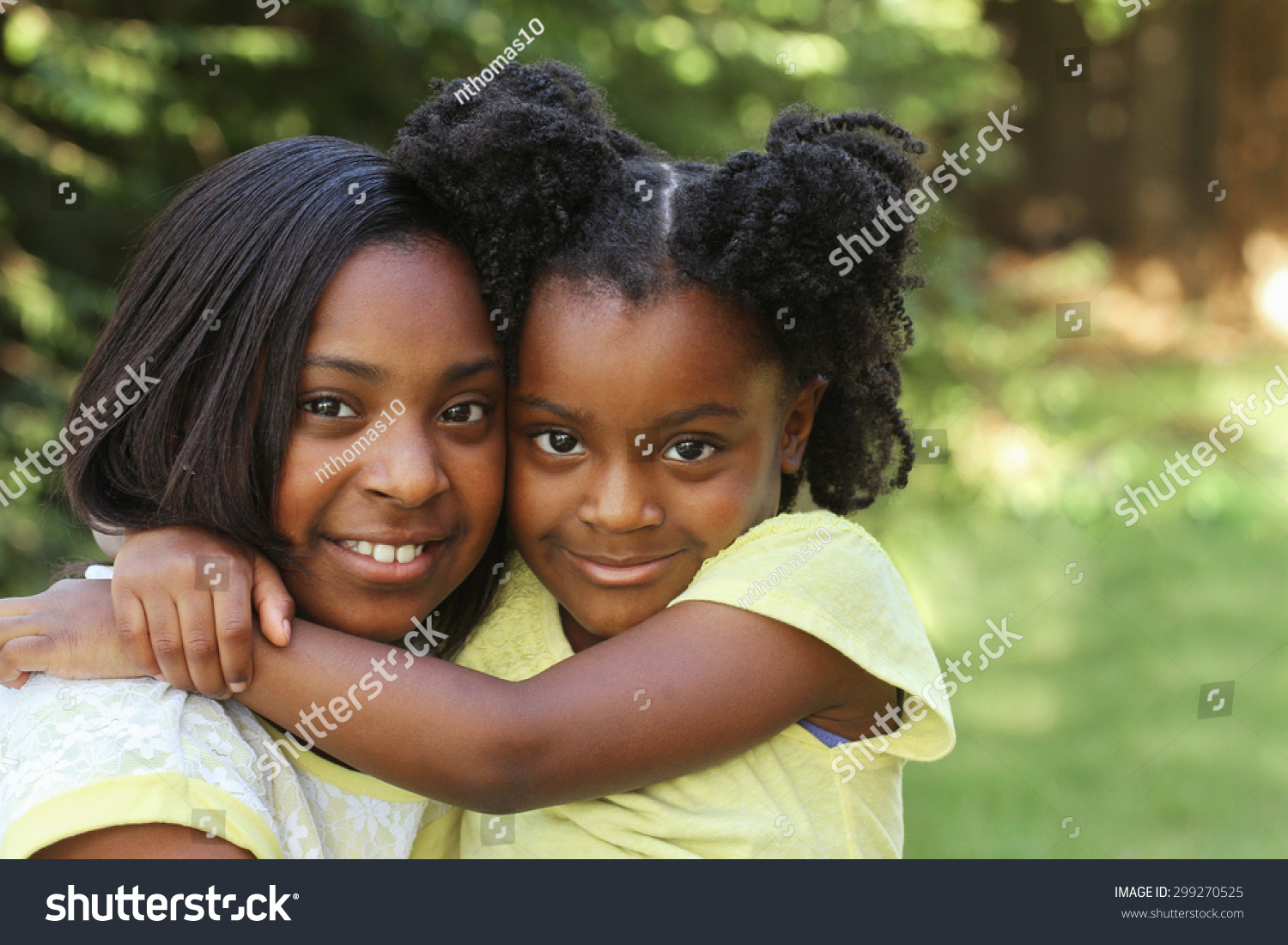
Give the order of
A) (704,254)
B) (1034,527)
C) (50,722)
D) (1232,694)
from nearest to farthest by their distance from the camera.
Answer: (50,722), (704,254), (1232,694), (1034,527)

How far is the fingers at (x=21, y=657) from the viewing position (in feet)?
5.23

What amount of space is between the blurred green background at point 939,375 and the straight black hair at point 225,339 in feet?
3.78

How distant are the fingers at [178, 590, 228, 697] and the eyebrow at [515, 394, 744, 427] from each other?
1.89 feet

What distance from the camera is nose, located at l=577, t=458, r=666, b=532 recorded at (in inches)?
72.4

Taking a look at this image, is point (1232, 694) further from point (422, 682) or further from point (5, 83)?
point (5, 83)

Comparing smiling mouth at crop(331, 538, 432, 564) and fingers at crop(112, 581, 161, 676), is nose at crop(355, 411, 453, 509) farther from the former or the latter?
fingers at crop(112, 581, 161, 676)

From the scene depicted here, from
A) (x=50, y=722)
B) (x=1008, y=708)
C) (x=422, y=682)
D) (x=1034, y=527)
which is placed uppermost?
(x=1034, y=527)

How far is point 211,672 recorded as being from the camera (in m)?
1.60


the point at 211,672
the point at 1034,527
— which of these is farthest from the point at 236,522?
the point at 1034,527

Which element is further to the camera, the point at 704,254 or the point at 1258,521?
the point at 1258,521

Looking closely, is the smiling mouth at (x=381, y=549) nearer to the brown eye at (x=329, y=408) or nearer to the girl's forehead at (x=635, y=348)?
the brown eye at (x=329, y=408)

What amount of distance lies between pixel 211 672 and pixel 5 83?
3.14 metres

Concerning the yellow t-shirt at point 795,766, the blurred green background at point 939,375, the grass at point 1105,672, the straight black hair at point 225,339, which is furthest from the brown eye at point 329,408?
the grass at point 1105,672

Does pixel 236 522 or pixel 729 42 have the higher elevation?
pixel 729 42
